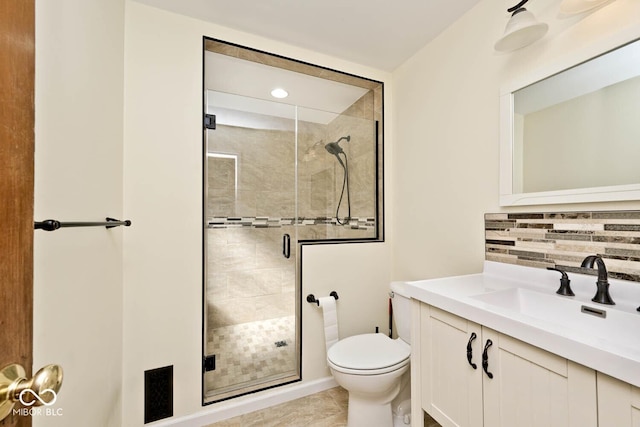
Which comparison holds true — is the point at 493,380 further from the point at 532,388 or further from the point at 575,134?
the point at 575,134

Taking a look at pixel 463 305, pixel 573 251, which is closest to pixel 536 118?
pixel 573 251

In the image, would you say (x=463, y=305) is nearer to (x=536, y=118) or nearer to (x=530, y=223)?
(x=530, y=223)

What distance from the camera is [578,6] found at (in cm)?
104

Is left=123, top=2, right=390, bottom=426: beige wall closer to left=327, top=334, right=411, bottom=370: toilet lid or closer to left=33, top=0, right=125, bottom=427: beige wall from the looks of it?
left=33, top=0, right=125, bottom=427: beige wall

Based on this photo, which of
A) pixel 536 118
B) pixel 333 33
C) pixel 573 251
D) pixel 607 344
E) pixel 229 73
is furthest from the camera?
pixel 229 73

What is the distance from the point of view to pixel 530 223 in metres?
1.30

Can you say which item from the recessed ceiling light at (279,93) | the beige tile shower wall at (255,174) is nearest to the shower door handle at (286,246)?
the beige tile shower wall at (255,174)

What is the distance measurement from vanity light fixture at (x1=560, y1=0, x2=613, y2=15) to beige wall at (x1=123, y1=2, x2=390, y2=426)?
1751 mm

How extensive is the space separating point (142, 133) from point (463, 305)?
5.95ft

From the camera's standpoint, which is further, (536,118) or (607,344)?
(536,118)

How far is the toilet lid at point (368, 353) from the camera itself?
4.78ft

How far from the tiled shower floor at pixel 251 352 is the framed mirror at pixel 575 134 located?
5.53 ft

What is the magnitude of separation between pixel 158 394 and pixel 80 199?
1.22m

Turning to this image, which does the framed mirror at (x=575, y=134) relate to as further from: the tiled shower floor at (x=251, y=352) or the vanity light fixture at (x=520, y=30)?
the tiled shower floor at (x=251, y=352)
